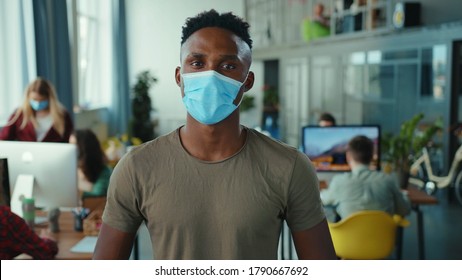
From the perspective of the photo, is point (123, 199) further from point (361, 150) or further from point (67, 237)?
point (361, 150)

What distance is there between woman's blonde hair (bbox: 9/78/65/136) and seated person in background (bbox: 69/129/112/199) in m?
0.51

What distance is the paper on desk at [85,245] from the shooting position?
7.45 feet

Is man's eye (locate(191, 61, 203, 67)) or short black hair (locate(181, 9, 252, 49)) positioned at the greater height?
short black hair (locate(181, 9, 252, 49))

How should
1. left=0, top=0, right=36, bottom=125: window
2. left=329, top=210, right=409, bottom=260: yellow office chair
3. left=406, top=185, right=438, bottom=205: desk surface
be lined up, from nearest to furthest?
left=329, top=210, right=409, bottom=260: yellow office chair, left=406, top=185, right=438, bottom=205: desk surface, left=0, top=0, right=36, bottom=125: window

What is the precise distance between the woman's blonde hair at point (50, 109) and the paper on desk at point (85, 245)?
4.03 feet

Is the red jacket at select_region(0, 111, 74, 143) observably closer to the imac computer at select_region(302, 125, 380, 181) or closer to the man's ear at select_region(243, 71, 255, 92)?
the imac computer at select_region(302, 125, 380, 181)

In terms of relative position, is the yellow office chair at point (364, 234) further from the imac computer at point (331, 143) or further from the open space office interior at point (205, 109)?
the imac computer at point (331, 143)

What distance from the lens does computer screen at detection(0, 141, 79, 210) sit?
7.73 feet

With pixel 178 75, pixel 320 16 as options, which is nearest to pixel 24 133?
pixel 178 75

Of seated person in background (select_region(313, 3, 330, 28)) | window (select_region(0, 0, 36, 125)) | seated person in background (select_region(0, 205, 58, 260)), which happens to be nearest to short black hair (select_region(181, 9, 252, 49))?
seated person in background (select_region(0, 205, 58, 260))

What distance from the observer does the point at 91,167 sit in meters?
3.03

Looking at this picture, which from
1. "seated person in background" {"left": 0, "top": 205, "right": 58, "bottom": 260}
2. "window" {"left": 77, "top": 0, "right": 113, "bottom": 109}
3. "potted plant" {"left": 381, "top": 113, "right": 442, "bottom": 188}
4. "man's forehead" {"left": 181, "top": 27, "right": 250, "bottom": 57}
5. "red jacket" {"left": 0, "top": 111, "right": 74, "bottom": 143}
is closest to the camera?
"man's forehead" {"left": 181, "top": 27, "right": 250, "bottom": 57}

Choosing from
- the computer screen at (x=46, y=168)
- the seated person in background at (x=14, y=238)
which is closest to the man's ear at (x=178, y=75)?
the seated person in background at (x=14, y=238)

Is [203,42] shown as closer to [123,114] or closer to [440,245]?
[440,245]
